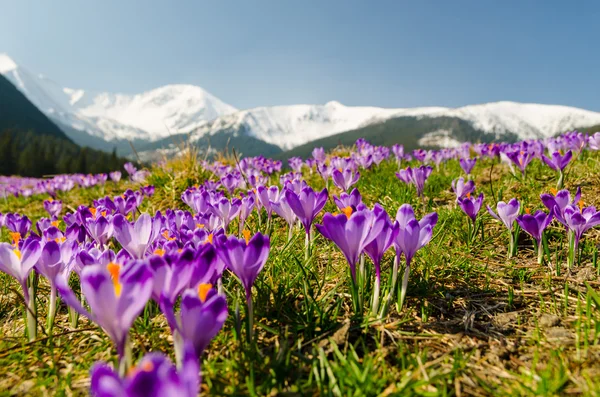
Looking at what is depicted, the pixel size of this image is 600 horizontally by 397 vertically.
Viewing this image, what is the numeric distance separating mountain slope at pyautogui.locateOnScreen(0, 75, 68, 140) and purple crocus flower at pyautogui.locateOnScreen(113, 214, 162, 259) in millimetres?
193196

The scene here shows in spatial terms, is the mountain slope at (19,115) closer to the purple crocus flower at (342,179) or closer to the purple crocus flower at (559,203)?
the purple crocus flower at (342,179)

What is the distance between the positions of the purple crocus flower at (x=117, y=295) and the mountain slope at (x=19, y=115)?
7640 inches

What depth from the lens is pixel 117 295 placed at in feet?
3.78

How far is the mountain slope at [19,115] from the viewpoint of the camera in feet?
527

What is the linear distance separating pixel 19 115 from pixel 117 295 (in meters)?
218

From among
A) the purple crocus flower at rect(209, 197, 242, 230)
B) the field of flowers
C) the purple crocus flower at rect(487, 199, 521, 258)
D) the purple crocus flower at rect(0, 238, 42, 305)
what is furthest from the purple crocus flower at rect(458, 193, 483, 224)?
the purple crocus flower at rect(0, 238, 42, 305)

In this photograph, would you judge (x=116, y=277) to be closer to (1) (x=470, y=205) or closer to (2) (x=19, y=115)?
(1) (x=470, y=205)

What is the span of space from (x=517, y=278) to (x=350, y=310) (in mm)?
1235

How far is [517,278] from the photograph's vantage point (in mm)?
2344

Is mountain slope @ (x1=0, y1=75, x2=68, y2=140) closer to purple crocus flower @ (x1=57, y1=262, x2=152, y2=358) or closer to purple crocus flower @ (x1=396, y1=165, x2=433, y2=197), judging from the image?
purple crocus flower @ (x1=396, y1=165, x2=433, y2=197)

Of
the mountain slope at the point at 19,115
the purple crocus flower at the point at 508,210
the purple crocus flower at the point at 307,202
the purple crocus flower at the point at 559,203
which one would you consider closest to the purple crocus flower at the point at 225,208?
the purple crocus flower at the point at 307,202

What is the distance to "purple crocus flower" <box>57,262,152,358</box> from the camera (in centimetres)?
108

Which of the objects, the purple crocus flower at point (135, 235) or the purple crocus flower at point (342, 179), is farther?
the purple crocus flower at point (342, 179)

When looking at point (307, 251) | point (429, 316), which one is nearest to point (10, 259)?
point (307, 251)
